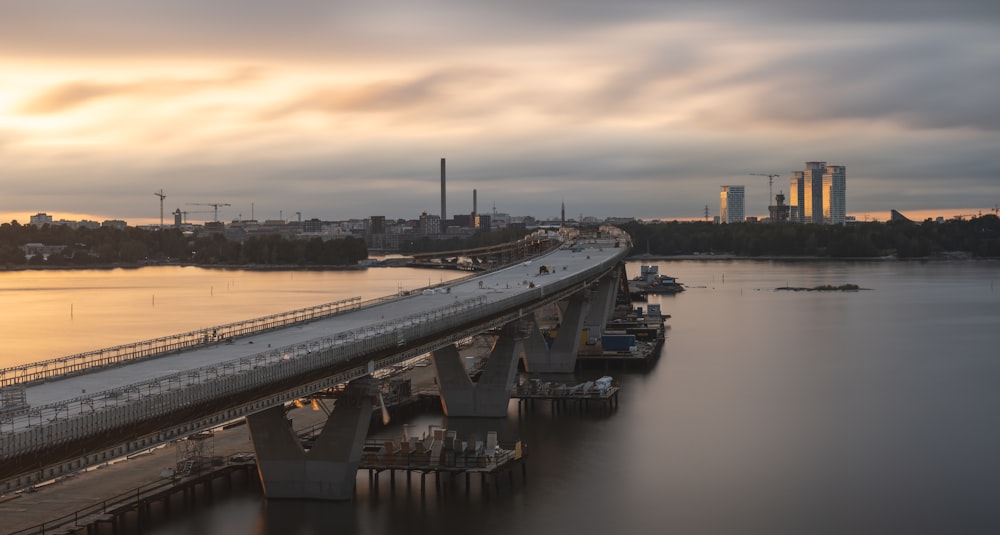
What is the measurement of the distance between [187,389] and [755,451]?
19967 mm

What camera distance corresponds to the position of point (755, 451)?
33.7 meters

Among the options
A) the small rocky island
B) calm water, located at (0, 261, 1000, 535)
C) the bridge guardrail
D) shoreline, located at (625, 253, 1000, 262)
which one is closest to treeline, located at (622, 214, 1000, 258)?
shoreline, located at (625, 253, 1000, 262)

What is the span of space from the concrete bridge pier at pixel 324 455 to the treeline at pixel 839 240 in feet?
515

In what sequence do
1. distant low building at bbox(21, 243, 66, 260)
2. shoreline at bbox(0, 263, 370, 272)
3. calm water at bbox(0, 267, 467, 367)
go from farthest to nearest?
1. distant low building at bbox(21, 243, 66, 260)
2. shoreline at bbox(0, 263, 370, 272)
3. calm water at bbox(0, 267, 467, 367)

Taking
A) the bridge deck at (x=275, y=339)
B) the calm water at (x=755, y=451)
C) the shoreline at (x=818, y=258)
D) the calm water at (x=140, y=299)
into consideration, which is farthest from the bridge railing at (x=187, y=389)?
the shoreline at (x=818, y=258)

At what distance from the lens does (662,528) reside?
85.7 ft

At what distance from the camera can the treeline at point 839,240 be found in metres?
174

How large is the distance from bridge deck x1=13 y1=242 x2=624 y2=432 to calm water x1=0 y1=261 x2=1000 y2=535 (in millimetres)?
3542

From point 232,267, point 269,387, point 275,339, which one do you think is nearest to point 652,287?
point 232,267

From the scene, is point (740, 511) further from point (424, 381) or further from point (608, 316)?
point (608, 316)

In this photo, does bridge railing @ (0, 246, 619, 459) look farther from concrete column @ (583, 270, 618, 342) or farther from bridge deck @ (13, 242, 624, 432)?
concrete column @ (583, 270, 618, 342)

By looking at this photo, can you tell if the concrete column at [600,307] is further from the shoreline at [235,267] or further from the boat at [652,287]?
the shoreline at [235,267]

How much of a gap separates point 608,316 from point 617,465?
36.9 meters

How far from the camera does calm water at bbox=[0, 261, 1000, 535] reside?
25984 mm
